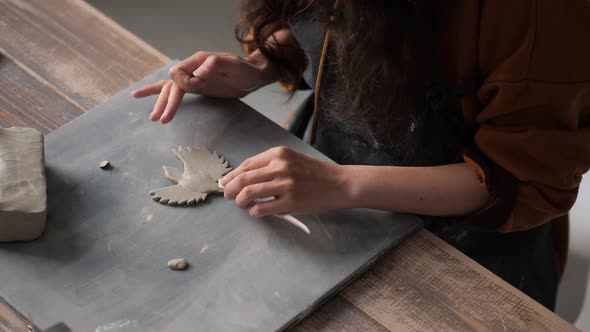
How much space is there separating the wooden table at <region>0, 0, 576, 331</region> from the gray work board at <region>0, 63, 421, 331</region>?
0.09ft

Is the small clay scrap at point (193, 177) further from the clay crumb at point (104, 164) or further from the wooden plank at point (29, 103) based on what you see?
the wooden plank at point (29, 103)

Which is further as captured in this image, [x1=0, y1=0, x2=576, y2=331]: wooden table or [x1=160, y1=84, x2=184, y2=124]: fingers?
[x1=160, y1=84, x2=184, y2=124]: fingers

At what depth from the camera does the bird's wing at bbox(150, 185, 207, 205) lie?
78cm

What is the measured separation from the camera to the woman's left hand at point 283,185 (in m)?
0.77

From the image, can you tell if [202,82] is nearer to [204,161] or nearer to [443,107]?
[204,161]

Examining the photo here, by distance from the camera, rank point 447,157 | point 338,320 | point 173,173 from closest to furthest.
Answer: point 338,320 < point 173,173 < point 447,157

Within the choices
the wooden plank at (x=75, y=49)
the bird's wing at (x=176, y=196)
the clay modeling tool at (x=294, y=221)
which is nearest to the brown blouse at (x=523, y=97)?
the clay modeling tool at (x=294, y=221)

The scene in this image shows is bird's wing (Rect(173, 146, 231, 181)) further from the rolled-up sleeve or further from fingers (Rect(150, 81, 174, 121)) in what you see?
the rolled-up sleeve

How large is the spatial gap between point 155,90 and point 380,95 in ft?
0.93

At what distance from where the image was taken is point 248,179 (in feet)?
2.56

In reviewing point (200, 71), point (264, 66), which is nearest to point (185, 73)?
point (200, 71)

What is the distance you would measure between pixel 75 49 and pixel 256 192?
39 cm

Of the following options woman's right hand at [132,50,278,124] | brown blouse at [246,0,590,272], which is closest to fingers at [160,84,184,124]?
woman's right hand at [132,50,278,124]

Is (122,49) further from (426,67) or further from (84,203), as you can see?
(426,67)
